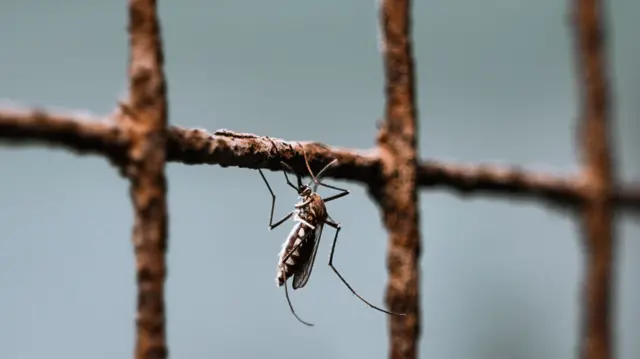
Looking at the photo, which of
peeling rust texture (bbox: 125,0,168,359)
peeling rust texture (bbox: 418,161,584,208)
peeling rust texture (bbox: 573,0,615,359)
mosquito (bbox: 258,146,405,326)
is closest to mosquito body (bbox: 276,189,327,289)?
mosquito (bbox: 258,146,405,326)

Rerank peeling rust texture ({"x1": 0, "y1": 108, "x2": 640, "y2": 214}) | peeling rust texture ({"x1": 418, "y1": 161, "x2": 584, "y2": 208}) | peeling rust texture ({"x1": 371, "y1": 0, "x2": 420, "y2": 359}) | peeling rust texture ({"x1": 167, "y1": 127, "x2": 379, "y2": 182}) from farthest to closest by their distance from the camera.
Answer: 1. peeling rust texture ({"x1": 418, "y1": 161, "x2": 584, "y2": 208})
2. peeling rust texture ({"x1": 371, "y1": 0, "x2": 420, "y2": 359})
3. peeling rust texture ({"x1": 167, "y1": 127, "x2": 379, "y2": 182})
4. peeling rust texture ({"x1": 0, "y1": 108, "x2": 640, "y2": 214})

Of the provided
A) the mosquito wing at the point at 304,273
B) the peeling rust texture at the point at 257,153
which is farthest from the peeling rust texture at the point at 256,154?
the mosquito wing at the point at 304,273

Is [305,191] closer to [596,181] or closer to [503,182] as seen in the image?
[503,182]

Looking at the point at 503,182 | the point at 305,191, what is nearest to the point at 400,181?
the point at 305,191

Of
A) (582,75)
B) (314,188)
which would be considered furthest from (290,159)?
(582,75)

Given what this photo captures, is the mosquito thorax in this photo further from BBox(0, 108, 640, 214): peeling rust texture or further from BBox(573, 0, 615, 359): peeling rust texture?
BBox(573, 0, 615, 359): peeling rust texture
